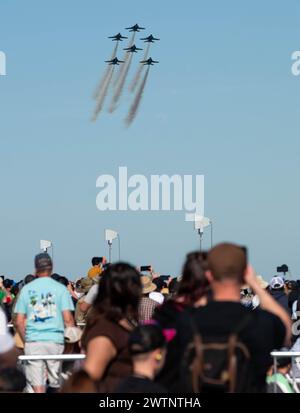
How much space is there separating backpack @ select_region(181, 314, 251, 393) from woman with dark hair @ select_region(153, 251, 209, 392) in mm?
206

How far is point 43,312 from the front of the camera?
35.2ft

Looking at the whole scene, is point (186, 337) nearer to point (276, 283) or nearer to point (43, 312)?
point (43, 312)

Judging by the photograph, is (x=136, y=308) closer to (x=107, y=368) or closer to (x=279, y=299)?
(x=107, y=368)

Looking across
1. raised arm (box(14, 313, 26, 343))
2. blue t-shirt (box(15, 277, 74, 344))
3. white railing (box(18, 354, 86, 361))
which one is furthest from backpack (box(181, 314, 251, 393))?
raised arm (box(14, 313, 26, 343))

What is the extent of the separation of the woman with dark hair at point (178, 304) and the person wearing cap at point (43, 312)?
14.0ft

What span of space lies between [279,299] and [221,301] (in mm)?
8703

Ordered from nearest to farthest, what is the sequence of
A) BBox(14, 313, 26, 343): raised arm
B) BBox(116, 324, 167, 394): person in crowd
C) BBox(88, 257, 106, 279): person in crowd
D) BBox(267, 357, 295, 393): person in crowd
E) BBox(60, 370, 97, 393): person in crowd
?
BBox(60, 370, 97, 393): person in crowd → BBox(116, 324, 167, 394): person in crowd → BBox(267, 357, 295, 393): person in crowd → BBox(14, 313, 26, 343): raised arm → BBox(88, 257, 106, 279): person in crowd

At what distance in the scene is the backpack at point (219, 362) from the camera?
5.70 metres

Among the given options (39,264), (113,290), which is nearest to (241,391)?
(113,290)

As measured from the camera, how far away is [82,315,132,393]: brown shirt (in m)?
6.57

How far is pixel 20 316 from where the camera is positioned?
10.9 metres

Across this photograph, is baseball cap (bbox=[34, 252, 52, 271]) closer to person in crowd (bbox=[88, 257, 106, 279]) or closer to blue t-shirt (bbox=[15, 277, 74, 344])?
blue t-shirt (bbox=[15, 277, 74, 344])

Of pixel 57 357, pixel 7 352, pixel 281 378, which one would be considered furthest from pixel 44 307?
pixel 7 352

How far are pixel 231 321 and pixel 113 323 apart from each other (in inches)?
48.1
